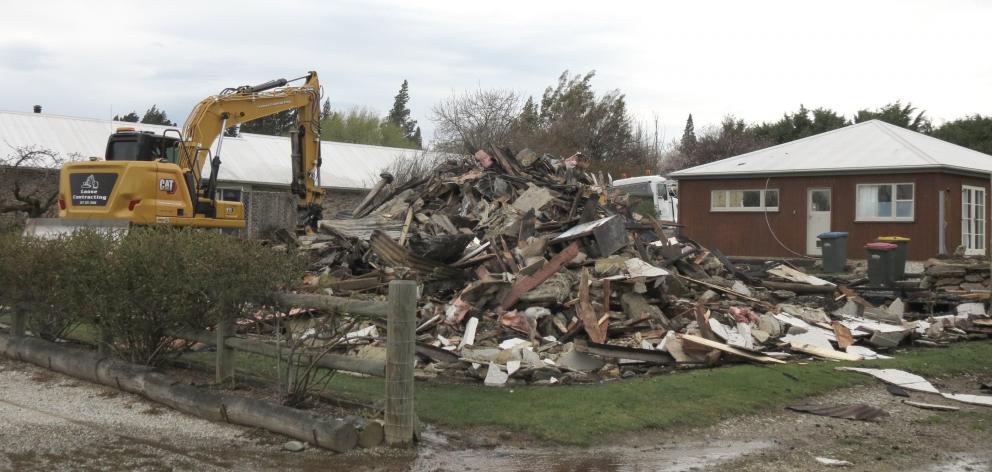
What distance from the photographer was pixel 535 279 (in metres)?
13.1

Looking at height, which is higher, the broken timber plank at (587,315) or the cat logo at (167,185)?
the cat logo at (167,185)

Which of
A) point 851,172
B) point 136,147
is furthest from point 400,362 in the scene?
point 851,172

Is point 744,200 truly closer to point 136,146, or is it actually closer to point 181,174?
point 181,174

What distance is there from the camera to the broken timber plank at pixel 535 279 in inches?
505

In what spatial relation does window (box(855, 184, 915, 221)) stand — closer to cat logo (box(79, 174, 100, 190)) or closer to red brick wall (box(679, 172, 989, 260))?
red brick wall (box(679, 172, 989, 260))

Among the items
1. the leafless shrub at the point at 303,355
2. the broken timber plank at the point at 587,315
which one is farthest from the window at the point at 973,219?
the leafless shrub at the point at 303,355

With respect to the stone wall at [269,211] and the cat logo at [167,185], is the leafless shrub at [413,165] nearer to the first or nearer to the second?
the stone wall at [269,211]

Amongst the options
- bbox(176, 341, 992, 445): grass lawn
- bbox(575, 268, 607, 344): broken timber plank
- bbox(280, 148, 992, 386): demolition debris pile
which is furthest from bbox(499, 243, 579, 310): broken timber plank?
bbox(176, 341, 992, 445): grass lawn

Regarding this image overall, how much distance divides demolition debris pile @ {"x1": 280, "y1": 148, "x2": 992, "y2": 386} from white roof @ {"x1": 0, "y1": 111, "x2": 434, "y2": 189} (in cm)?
1643

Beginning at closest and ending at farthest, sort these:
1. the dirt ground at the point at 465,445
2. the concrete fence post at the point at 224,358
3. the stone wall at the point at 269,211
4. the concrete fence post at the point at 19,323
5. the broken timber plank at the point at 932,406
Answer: the dirt ground at the point at 465,445 → the concrete fence post at the point at 224,358 → the broken timber plank at the point at 932,406 → the concrete fence post at the point at 19,323 → the stone wall at the point at 269,211

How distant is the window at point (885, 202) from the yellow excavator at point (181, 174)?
15.3 metres

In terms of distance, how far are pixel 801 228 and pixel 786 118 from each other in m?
29.6

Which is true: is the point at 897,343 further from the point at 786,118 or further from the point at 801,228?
the point at 786,118

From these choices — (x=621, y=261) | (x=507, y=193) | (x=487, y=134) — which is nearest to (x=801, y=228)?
(x=507, y=193)
